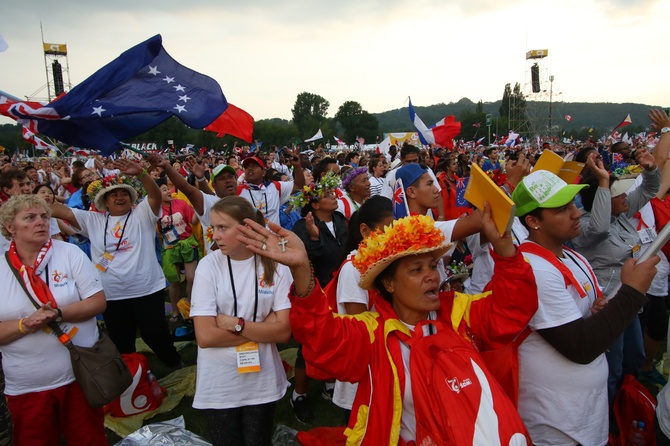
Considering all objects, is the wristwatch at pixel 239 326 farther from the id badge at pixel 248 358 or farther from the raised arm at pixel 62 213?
the raised arm at pixel 62 213

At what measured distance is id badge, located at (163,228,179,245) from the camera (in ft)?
22.5

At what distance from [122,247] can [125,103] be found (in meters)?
1.51

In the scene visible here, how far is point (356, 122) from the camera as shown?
352 ft

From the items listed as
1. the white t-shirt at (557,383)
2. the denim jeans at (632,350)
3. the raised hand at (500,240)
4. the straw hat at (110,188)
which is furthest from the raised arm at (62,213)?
the denim jeans at (632,350)

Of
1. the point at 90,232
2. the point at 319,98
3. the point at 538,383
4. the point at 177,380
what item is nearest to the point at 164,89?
the point at 90,232

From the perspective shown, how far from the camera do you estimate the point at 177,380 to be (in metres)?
5.37

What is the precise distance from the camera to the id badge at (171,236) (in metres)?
6.87

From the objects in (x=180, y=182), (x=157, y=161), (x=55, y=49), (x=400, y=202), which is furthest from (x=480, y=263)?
(x=55, y=49)

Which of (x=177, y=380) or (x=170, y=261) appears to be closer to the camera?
(x=177, y=380)

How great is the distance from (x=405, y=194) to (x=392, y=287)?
1724 millimetres

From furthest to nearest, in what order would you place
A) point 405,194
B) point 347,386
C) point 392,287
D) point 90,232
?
1. point 90,232
2. point 405,194
3. point 347,386
4. point 392,287

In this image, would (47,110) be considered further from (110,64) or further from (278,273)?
(278,273)

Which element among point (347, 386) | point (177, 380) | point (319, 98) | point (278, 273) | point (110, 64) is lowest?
point (177, 380)

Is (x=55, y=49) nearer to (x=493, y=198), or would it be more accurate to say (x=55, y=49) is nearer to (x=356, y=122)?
(x=356, y=122)
